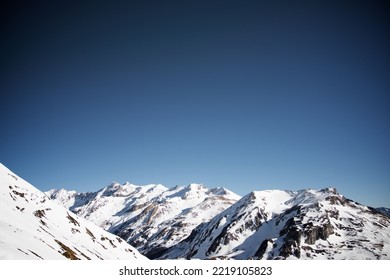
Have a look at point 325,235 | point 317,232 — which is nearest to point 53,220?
point 317,232

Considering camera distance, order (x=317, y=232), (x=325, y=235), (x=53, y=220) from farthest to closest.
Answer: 1. (x=317, y=232)
2. (x=325, y=235)
3. (x=53, y=220)

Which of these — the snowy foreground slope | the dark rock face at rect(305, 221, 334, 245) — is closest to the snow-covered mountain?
the dark rock face at rect(305, 221, 334, 245)

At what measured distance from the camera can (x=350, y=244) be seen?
145 meters

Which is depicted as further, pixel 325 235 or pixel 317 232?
pixel 317 232

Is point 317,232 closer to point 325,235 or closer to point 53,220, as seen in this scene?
point 325,235

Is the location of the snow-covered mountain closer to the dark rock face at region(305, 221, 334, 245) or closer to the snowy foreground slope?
the dark rock face at region(305, 221, 334, 245)

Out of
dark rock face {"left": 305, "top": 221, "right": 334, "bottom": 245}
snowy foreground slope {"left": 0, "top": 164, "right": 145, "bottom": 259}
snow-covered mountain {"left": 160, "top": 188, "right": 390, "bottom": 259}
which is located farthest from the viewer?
dark rock face {"left": 305, "top": 221, "right": 334, "bottom": 245}

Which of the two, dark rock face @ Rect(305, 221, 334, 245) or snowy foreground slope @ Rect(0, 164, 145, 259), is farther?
dark rock face @ Rect(305, 221, 334, 245)

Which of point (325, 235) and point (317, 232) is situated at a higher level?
point (317, 232)

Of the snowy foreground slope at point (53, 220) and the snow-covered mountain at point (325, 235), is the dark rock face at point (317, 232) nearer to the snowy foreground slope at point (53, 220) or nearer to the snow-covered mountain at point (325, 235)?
the snow-covered mountain at point (325, 235)

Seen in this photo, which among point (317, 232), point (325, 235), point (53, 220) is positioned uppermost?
point (317, 232)

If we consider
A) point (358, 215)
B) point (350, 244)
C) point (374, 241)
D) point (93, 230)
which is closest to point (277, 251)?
point (350, 244)
